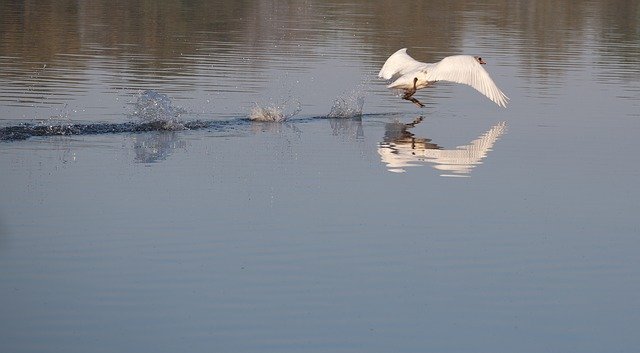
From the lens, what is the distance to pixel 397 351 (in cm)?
881

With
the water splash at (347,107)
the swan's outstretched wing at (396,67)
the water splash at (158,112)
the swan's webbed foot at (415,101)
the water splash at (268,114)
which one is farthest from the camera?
the swan's outstretched wing at (396,67)

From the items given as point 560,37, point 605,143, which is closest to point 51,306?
point 605,143

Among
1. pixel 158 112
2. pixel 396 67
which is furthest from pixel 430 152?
pixel 396 67

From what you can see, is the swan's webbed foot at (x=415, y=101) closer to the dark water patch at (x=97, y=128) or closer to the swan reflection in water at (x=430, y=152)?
the swan reflection in water at (x=430, y=152)

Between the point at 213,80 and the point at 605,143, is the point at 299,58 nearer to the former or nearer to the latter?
the point at 213,80

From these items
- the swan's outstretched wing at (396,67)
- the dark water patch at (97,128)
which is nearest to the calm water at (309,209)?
the dark water patch at (97,128)

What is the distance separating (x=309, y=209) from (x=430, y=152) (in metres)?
4.46

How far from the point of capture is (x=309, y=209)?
13.0 metres

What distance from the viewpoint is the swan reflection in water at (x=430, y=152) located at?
15.9 metres

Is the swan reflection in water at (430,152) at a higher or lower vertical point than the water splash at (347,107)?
lower

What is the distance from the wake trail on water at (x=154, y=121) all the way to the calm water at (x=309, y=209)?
1.5 inches

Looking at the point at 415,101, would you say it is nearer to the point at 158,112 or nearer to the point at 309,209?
the point at 158,112

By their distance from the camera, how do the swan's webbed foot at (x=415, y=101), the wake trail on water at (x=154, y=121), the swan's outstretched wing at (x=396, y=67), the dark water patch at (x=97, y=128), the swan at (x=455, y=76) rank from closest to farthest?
the dark water patch at (x=97, y=128) → the wake trail on water at (x=154, y=121) → the swan at (x=455, y=76) → the swan's webbed foot at (x=415, y=101) → the swan's outstretched wing at (x=396, y=67)

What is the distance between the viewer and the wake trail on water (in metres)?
17.1
